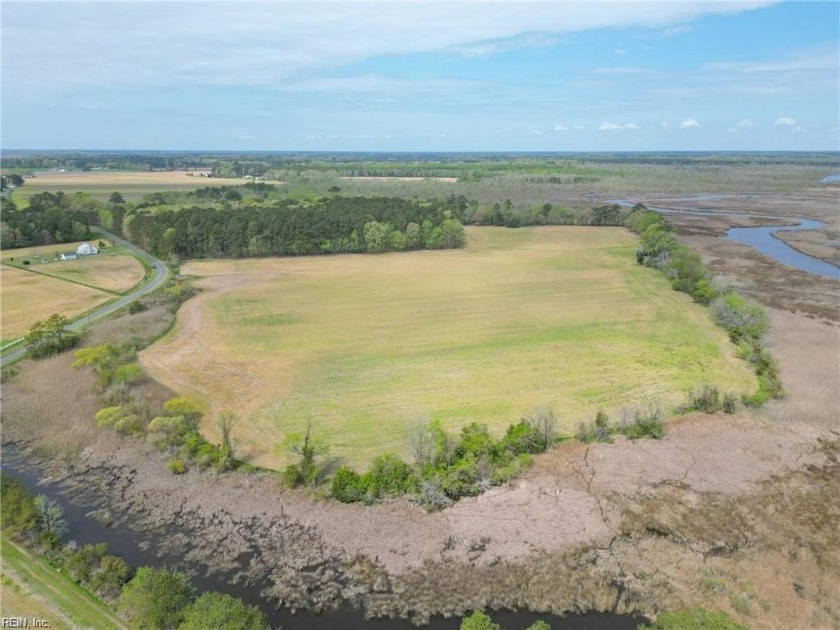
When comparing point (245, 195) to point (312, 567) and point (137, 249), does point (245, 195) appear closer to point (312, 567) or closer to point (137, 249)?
point (137, 249)

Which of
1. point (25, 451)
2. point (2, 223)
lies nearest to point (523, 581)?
point (25, 451)

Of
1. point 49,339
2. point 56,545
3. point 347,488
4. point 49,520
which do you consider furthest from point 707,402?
point 49,339

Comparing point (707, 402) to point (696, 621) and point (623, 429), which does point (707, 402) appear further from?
point (696, 621)

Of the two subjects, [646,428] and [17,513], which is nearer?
[17,513]

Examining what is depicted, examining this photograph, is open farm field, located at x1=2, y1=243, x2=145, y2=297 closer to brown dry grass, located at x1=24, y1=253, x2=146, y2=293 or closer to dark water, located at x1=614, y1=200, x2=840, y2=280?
brown dry grass, located at x1=24, y1=253, x2=146, y2=293

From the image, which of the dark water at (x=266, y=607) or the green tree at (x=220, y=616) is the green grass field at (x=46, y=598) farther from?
the green tree at (x=220, y=616)

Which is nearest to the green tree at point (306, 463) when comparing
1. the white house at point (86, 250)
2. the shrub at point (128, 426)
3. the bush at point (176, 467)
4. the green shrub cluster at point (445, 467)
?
the green shrub cluster at point (445, 467)
